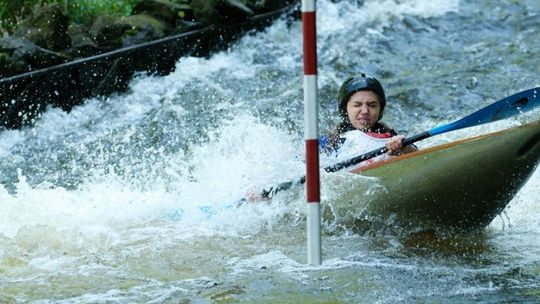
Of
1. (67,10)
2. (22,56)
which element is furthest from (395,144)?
(67,10)

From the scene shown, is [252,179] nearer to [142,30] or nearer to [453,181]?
[453,181]

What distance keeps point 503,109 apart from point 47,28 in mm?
4886

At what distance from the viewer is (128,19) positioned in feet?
32.3

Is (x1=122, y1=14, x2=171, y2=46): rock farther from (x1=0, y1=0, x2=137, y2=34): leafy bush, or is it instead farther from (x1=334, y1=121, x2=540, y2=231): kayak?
(x1=334, y1=121, x2=540, y2=231): kayak

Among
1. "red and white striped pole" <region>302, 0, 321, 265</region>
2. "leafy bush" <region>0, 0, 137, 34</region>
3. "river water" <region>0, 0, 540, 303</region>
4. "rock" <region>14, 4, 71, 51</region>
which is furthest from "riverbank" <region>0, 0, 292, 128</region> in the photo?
"red and white striped pole" <region>302, 0, 321, 265</region>

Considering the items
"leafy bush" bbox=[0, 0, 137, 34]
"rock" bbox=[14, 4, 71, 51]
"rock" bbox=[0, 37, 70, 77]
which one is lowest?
"rock" bbox=[0, 37, 70, 77]

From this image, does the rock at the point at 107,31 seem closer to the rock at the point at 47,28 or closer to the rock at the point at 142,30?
the rock at the point at 142,30

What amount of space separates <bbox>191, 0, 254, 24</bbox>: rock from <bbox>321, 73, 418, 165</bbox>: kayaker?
3965 mm

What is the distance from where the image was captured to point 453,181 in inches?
223

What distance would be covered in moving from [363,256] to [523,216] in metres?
1.50

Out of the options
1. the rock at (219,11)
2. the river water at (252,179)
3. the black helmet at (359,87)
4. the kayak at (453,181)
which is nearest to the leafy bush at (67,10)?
the rock at (219,11)

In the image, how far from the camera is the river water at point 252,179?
16.5 ft

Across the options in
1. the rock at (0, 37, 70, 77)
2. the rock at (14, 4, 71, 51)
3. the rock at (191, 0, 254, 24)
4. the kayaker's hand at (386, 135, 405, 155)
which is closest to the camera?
the kayaker's hand at (386, 135, 405, 155)

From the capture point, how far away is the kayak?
5.51m
